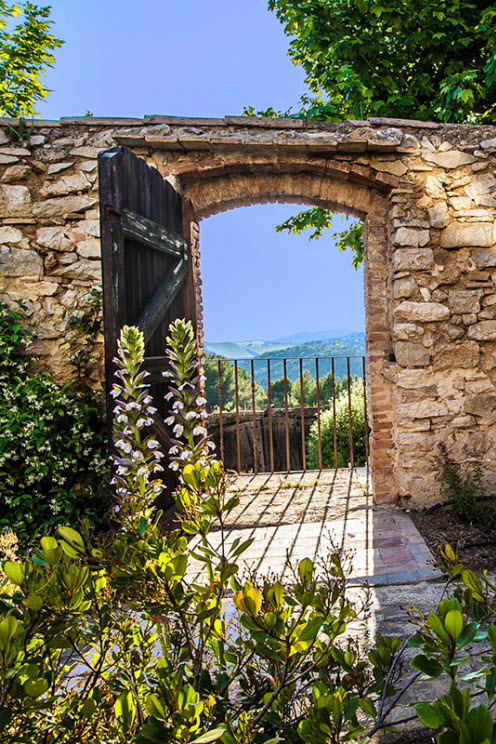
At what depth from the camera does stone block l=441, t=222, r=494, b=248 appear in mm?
3582

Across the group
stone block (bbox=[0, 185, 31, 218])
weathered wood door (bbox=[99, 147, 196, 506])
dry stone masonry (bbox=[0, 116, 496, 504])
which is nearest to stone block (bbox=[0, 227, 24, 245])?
dry stone masonry (bbox=[0, 116, 496, 504])

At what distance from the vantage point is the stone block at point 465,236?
3.58 metres

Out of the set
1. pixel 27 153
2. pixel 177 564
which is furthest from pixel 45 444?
pixel 177 564

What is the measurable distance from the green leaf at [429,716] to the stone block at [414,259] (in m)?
3.28

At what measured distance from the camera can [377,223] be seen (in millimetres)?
3764

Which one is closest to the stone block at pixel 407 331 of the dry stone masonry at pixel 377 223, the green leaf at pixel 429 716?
the dry stone masonry at pixel 377 223

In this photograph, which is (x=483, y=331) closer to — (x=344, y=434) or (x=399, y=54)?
(x=344, y=434)

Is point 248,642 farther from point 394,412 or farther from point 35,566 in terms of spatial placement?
point 394,412

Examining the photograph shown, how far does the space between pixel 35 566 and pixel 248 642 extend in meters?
0.45

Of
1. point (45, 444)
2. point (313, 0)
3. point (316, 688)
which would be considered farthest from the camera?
point (313, 0)

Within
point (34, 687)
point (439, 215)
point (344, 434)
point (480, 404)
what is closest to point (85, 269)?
point (439, 215)

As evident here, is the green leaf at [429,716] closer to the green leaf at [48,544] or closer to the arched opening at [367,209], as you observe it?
the green leaf at [48,544]

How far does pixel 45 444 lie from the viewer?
2928mm

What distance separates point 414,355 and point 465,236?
3.30ft
